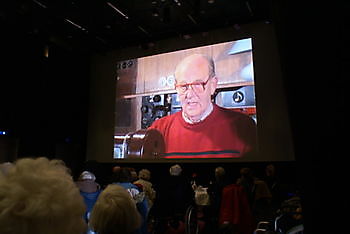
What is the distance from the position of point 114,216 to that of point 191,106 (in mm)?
5378

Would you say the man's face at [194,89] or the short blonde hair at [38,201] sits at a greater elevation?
the man's face at [194,89]

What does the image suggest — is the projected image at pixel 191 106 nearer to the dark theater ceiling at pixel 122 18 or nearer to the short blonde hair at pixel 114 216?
the dark theater ceiling at pixel 122 18

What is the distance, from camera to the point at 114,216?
1519 millimetres

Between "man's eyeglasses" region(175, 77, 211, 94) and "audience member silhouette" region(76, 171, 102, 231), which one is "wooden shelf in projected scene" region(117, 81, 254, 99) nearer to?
"man's eyeglasses" region(175, 77, 211, 94)

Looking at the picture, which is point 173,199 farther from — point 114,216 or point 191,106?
point 191,106

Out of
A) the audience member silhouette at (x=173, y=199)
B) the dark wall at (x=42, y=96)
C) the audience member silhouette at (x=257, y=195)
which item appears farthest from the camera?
the dark wall at (x=42, y=96)

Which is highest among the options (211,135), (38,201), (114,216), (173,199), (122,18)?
(122,18)

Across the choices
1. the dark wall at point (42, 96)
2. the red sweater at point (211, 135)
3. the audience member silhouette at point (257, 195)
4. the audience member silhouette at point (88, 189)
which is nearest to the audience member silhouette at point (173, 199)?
the audience member silhouette at point (88, 189)

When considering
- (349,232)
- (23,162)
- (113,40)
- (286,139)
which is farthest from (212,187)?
(113,40)

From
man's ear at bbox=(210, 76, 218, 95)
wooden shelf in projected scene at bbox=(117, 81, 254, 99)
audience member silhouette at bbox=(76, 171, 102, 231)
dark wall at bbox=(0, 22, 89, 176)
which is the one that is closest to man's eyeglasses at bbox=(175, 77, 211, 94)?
man's ear at bbox=(210, 76, 218, 95)

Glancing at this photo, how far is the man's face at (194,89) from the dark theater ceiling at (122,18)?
3.68 feet

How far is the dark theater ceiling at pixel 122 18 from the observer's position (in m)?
6.41

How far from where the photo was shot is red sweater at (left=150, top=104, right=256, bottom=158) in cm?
627

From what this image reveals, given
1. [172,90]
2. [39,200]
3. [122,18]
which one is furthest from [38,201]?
[122,18]
